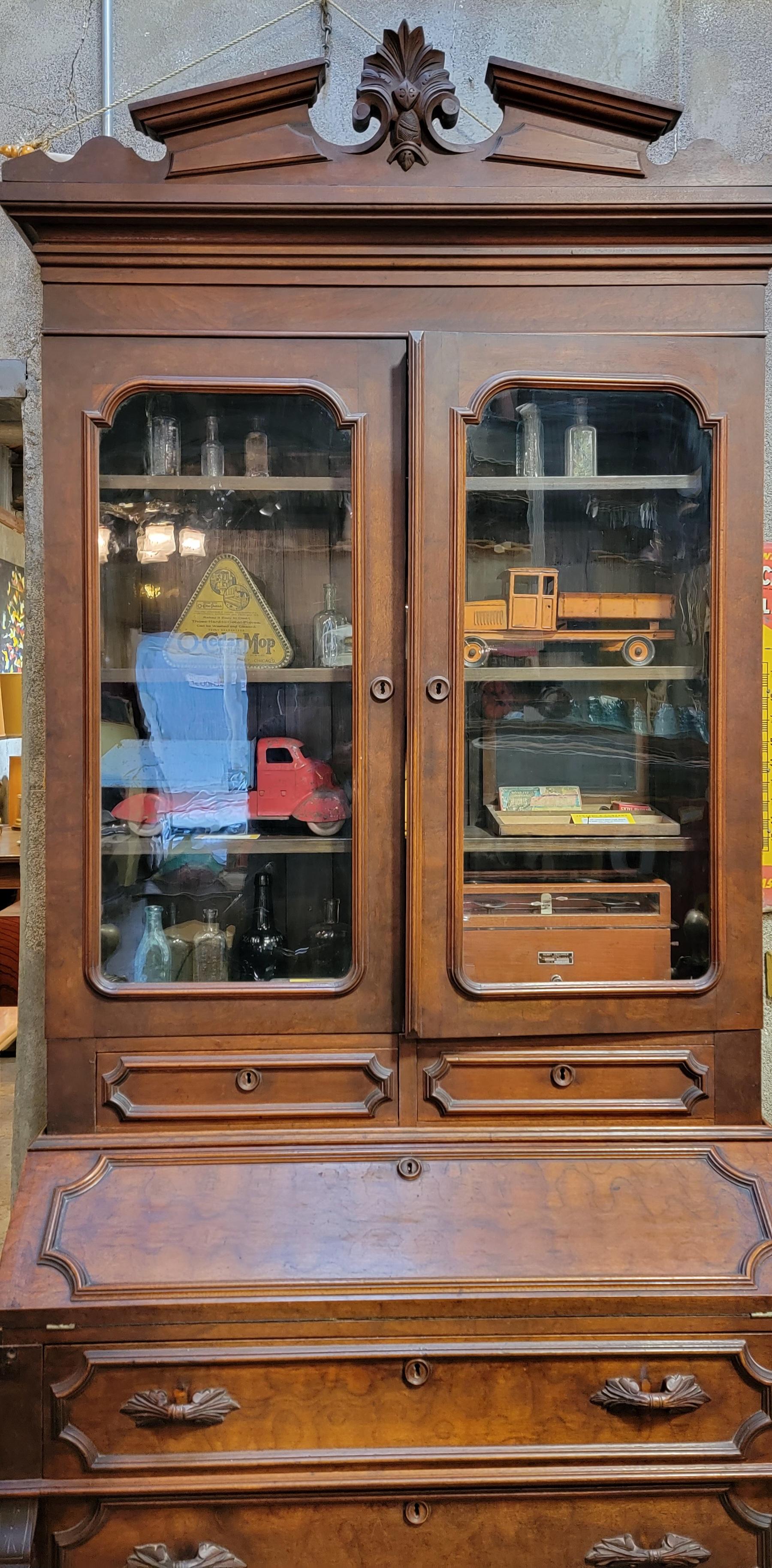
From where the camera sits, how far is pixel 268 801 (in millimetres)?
1556

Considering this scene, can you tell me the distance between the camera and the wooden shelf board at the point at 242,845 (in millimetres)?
1508

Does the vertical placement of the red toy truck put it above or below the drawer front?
above

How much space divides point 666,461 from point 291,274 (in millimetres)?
630

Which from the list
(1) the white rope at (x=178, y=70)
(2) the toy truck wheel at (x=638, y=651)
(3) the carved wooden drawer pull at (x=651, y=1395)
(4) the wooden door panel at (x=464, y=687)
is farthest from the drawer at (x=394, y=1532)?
(1) the white rope at (x=178, y=70)

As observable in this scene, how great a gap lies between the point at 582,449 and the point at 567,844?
62 centimetres

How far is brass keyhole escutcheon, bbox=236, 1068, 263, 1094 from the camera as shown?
1479mm

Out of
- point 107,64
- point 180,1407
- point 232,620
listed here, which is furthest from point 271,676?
point 107,64

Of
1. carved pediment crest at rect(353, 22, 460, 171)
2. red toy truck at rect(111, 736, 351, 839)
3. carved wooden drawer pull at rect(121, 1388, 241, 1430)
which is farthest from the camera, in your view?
red toy truck at rect(111, 736, 351, 839)

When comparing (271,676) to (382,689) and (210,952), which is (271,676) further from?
(210,952)

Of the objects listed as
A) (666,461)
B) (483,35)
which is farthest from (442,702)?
(483,35)

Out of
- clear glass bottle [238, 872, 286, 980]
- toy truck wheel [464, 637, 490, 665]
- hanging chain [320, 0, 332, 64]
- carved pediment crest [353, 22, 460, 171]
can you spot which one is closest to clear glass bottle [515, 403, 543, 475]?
toy truck wheel [464, 637, 490, 665]

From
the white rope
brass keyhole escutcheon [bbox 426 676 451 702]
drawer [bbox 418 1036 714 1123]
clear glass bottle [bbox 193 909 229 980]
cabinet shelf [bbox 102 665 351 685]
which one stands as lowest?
drawer [bbox 418 1036 714 1123]

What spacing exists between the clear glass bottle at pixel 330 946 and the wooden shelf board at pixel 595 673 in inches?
17.6

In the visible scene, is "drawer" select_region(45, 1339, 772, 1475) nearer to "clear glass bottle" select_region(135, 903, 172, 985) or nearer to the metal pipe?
"clear glass bottle" select_region(135, 903, 172, 985)
